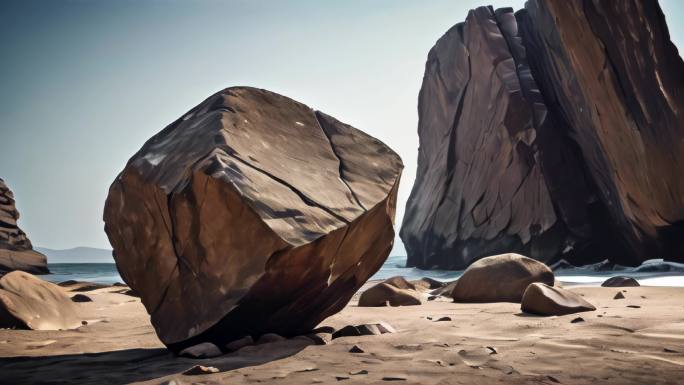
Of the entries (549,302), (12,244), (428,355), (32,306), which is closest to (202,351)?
(428,355)

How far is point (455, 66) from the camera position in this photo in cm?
1891

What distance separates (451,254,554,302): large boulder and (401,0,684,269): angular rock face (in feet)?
14.6


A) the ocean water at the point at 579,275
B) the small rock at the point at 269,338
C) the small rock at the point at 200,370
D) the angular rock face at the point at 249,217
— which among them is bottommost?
the ocean water at the point at 579,275

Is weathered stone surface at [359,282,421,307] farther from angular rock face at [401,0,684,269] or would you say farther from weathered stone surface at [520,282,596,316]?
angular rock face at [401,0,684,269]

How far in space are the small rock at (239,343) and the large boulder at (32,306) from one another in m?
2.17

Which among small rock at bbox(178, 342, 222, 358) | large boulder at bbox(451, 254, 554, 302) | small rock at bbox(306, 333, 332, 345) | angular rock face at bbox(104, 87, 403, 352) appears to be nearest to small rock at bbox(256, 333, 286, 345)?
angular rock face at bbox(104, 87, 403, 352)

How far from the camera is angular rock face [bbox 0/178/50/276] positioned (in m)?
21.9

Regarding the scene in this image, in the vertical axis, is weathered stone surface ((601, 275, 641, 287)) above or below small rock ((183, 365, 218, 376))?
below

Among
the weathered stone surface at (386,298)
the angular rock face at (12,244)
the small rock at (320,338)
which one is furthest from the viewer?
the angular rock face at (12,244)

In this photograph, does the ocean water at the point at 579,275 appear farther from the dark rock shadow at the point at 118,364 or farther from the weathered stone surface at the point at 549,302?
the dark rock shadow at the point at 118,364

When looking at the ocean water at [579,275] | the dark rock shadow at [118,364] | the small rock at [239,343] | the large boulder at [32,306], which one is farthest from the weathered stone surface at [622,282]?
the large boulder at [32,306]

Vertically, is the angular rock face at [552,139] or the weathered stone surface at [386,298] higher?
the angular rock face at [552,139]

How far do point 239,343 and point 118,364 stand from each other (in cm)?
55

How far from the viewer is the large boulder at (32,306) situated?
14.0ft
